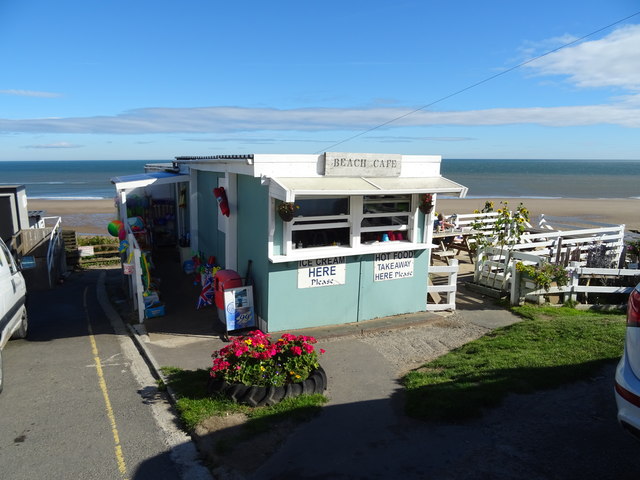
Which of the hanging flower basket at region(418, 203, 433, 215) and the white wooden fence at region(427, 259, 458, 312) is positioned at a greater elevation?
the hanging flower basket at region(418, 203, 433, 215)

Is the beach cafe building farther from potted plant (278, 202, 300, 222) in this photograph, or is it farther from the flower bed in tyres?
the flower bed in tyres

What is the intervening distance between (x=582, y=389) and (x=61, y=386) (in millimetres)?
7020

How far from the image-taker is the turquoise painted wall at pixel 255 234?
849 cm

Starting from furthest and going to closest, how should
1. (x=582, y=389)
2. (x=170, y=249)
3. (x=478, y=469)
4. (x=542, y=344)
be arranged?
(x=170, y=249) < (x=542, y=344) < (x=582, y=389) < (x=478, y=469)

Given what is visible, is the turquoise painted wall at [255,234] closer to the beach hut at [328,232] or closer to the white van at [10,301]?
the beach hut at [328,232]

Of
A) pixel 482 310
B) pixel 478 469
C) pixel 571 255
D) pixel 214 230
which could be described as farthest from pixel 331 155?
pixel 571 255

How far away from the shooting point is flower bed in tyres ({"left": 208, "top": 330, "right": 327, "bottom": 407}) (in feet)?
19.8

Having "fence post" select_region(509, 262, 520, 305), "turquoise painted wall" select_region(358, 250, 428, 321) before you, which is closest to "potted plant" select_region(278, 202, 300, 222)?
"turquoise painted wall" select_region(358, 250, 428, 321)

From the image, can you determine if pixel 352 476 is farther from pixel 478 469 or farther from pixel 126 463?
pixel 126 463

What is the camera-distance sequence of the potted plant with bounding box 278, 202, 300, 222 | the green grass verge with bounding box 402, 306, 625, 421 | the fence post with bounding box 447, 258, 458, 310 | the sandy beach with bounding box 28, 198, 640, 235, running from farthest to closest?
the sandy beach with bounding box 28, 198, 640, 235 < the fence post with bounding box 447, 258, 458, 310 < the potted plant with bounding box 278, 202, 300, 222 < the green grass verge with bounding box 402, 306, 625, 421

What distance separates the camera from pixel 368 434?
539 cm

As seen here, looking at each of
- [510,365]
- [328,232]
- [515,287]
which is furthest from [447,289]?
[510,365]

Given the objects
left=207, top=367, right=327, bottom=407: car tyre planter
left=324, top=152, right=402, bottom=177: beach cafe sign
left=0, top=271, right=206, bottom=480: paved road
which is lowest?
left=0, top=271, right=206, bottom=480: paved road

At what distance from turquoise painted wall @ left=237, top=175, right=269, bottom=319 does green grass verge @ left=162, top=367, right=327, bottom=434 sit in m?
2.51
